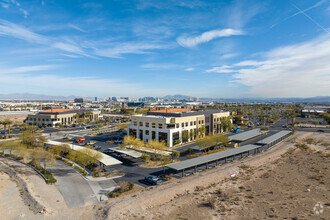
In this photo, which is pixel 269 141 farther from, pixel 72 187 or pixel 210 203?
pixel 72 187

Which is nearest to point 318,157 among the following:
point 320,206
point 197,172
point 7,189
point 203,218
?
point 320,206

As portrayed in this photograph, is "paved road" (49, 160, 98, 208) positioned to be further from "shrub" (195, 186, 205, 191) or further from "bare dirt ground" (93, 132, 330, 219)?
"shrub" (195, 186, 205, 191)

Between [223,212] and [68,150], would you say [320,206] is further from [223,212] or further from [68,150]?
[68,150]

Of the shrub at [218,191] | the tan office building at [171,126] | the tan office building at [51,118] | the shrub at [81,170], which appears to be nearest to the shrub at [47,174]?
the shrub at [81,170]

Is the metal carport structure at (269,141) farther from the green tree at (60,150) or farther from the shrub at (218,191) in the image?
the green tree at (60,150)

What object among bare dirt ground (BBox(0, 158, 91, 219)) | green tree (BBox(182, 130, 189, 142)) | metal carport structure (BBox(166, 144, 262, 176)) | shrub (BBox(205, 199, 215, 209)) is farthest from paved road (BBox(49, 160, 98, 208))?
green tree (BBox(182, 130, 189, 142))

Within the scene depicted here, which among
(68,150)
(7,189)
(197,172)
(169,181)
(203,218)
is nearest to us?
(203,218)

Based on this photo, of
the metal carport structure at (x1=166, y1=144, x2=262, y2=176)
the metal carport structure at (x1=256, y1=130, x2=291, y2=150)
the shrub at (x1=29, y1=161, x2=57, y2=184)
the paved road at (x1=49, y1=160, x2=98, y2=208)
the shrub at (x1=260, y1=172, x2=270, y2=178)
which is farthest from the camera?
the metal carport structure at (x1=256, y1=130, x2=291, y2=150)
